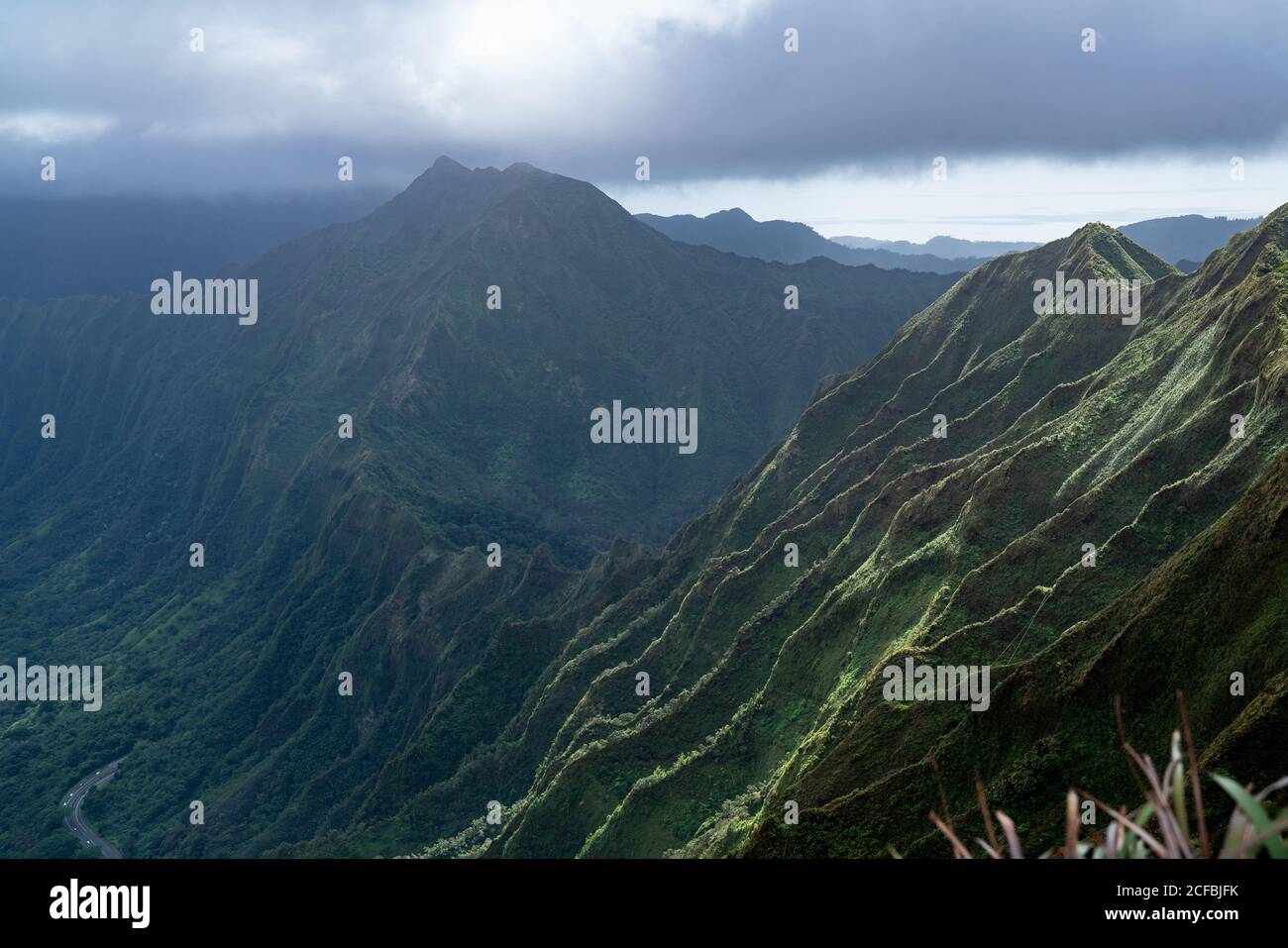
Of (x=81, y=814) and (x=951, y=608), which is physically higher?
(x=951, y=608)

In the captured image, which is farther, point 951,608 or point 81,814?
point 81,814

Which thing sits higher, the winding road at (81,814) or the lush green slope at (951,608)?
the lush green slope at (951,608)

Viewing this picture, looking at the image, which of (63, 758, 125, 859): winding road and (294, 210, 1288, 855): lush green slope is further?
(63, 758, 125, 859): winding road

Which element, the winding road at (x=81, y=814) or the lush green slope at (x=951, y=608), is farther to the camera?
the winding road at (x=81, y=814)
